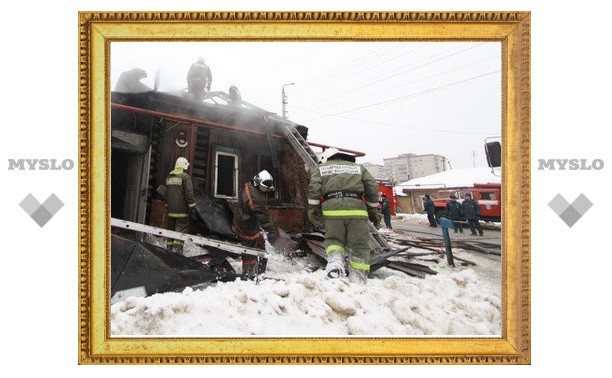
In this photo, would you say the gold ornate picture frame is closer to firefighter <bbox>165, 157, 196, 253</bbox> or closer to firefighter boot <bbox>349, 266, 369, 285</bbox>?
firefighter boot <bbox>349, 266, 369, 285</bbox>

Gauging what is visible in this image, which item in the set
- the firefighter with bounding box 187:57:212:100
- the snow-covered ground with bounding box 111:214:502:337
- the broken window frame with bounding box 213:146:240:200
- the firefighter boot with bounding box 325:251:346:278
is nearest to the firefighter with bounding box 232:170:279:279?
the broken window frame with bounding box 213:146:240:200

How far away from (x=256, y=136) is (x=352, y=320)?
90.9 inches

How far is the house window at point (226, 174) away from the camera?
3.30 meters

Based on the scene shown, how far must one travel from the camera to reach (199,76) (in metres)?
2.36

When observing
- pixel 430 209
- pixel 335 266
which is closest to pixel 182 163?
pixel 335 266

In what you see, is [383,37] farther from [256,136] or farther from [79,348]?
[79,348]

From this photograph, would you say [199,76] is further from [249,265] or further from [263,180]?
[249,265]

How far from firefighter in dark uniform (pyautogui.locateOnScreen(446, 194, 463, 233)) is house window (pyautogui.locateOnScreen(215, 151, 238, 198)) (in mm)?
2197

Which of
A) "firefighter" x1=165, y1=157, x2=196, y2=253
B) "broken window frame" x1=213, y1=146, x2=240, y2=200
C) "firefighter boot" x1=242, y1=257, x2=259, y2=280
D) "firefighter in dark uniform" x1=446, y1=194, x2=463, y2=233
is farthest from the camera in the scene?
"broken window frame" x1=213, y1=146, x2=240, y2=200

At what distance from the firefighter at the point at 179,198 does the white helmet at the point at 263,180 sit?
0.70 metres

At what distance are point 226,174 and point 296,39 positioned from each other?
1.76 metres

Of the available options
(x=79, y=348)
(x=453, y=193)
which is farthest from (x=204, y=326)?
(x=453, y=193)

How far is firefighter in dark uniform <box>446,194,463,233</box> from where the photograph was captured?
2506mm

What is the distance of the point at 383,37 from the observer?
2062 mm
